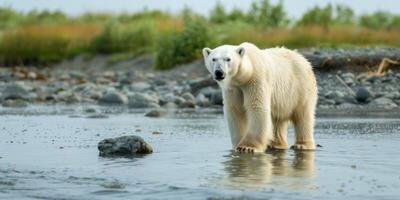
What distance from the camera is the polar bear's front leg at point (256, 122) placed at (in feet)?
28.4

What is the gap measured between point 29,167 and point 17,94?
42.2 feet

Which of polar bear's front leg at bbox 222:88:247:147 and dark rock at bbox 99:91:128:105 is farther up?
polar bear's front leg at bbox 222:88:247:147

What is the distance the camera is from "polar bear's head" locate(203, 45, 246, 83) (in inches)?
325

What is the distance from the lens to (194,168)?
7.37m

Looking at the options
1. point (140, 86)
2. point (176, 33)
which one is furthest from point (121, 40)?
point (140, 86)

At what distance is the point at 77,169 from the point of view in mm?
7395

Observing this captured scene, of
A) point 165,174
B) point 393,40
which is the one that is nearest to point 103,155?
point 165,174

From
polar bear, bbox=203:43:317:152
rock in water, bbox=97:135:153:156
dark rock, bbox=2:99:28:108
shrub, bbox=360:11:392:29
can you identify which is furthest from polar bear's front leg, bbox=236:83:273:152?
shrub, bbox=360:11:392:29

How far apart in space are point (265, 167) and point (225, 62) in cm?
134

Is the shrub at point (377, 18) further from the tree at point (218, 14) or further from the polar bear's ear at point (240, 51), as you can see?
the polar bear's ear at point (240, 51)

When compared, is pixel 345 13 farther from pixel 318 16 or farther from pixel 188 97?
pixel 188 97

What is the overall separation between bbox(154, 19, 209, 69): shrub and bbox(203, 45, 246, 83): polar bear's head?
60.8 feet

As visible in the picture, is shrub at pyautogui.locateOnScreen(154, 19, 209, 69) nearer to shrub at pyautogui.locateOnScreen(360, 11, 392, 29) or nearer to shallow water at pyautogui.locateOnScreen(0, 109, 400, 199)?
shallow water at pyautogui.locateOnScreen(0, 109, 400, 199)

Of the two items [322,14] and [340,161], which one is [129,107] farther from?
[322,14]
